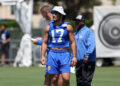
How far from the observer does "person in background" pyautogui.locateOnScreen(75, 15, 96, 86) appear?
13.5 metres

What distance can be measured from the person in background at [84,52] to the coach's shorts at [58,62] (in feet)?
4.06

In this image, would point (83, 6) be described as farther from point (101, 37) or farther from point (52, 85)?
point (52, 85)

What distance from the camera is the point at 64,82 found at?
39.9 feet

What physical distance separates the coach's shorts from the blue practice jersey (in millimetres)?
156

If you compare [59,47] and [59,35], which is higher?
[59,35]

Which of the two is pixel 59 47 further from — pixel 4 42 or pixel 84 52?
pixel 4 42

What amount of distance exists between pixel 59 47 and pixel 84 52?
1382mm

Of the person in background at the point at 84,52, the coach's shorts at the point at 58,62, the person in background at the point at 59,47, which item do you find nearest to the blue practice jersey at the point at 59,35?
the person in background at the point at 59,47

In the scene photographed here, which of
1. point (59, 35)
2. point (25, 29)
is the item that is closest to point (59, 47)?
point (59, 35)

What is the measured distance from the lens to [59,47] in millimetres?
12211

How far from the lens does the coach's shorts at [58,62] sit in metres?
12.2

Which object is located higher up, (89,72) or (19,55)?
(89,72)

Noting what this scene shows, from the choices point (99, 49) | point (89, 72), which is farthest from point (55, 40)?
point (99, 49)

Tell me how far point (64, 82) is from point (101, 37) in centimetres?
1552
